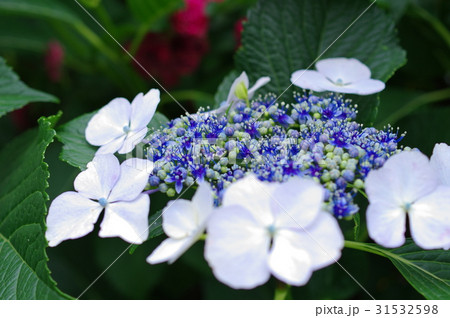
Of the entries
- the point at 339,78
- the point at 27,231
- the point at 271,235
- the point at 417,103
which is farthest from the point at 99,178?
the point at 417,103

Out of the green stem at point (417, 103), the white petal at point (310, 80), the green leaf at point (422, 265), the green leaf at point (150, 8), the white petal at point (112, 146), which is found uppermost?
the green leaf at point (150, 8)

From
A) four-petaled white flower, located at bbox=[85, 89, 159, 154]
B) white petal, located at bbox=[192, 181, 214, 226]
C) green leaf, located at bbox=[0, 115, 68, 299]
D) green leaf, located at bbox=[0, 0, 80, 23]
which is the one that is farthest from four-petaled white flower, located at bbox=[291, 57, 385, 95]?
green leaf, located at bbox=[0, 0, 80, 23]

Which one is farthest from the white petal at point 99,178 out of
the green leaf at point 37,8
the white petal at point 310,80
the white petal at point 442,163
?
the green leaf at point 37,8

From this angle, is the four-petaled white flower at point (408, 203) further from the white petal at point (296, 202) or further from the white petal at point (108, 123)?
the white petal at point (108, 123)

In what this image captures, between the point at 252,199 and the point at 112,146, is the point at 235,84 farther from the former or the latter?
the point at 252,199

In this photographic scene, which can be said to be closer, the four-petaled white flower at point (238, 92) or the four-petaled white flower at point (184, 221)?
the four-petaled white flower at point (184, 221)

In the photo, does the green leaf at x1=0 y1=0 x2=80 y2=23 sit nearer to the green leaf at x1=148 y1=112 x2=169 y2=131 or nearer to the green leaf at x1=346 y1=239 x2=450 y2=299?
Answer: the green leaf at x1=148 y1=112 x2=169 y2=131
